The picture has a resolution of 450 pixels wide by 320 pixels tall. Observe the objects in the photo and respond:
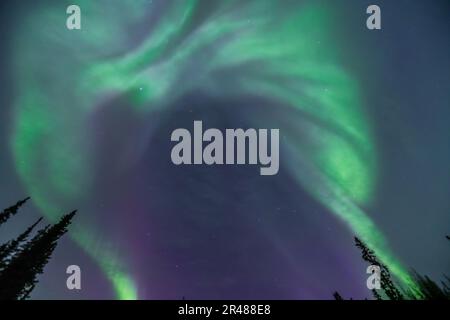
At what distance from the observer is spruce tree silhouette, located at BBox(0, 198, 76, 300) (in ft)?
93.8

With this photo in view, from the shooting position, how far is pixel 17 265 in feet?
98.3

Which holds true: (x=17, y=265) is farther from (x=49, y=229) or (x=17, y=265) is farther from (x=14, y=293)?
(x=49, y=229)

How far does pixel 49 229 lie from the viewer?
3469 cm

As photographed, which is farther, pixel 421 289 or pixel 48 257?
pixel 421 289

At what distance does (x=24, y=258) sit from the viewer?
3105 cm

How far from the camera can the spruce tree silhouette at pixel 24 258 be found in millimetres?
28594
